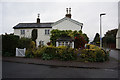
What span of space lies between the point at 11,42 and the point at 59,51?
6.10 metres

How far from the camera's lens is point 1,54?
13047 mm

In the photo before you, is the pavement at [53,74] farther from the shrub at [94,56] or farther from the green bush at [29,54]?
the green bush at [29,54]

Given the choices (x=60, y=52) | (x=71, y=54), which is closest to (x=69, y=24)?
(x=60, y=52)

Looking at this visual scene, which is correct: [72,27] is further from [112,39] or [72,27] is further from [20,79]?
[112,39]

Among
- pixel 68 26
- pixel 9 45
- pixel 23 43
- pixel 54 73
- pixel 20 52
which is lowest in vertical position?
pixel 54 73

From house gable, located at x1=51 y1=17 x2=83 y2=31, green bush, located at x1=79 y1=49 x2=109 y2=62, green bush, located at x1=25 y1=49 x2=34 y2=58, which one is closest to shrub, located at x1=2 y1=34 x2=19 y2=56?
green bush, located at x1=25 y1=49 x2=34 y2=58

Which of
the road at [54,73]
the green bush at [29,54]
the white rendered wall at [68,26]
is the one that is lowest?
the road at [54,73]

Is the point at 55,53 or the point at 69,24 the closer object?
the point at 55,53

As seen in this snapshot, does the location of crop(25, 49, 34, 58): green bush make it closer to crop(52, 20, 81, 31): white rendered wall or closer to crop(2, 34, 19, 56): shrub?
crop(2, 34, 19, 56): shrub

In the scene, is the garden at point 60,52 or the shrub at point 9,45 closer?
the garden at point 60,52

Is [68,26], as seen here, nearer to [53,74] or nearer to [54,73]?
[54,73]

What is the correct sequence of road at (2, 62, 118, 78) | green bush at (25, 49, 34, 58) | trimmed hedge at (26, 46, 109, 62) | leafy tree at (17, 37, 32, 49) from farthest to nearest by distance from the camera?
leafy tree at (17, 37, 32, 49) < green bush at (25, 49, 34, 58) < trimmed hedge at (26, 46, 109, 62) < road at (2, 62, 118, 78)

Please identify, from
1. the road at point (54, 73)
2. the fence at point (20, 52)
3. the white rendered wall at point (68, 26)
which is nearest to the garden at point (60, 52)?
the fence at point (20, 52)

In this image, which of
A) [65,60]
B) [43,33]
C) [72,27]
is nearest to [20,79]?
[65,60]
